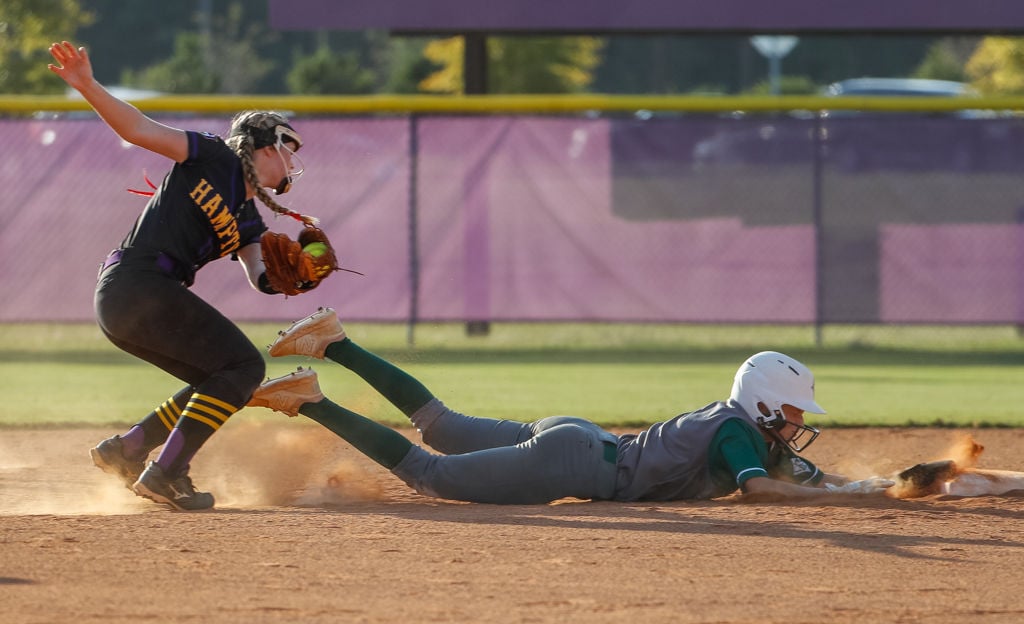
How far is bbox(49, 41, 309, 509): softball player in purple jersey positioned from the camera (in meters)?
5.62

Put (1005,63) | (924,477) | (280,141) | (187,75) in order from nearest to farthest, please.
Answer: (280,141), (924,477), (1005,63), (187,75)

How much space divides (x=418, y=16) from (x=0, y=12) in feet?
35.1

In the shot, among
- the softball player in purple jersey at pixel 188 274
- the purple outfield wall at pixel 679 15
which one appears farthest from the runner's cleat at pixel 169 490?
the purple outfield wall at pixel 679 15

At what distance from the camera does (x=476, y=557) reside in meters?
4.81

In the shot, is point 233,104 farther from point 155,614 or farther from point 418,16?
point 155,614

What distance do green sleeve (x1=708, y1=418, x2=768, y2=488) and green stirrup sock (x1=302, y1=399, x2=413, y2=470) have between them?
119 centimetres

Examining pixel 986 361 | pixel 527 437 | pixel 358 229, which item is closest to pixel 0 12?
pixel 358 229

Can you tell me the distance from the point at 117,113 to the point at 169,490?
55.8 inches

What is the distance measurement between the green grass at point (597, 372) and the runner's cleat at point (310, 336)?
696 mm

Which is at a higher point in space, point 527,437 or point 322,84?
point 322,84

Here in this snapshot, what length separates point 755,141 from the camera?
13.4 metres

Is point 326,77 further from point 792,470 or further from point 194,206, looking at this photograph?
point 792,470

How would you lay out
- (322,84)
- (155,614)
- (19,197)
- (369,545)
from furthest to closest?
(322,84), (19,197), (369,545), (155,614)

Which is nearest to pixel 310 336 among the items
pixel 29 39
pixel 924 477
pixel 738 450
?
pixel 738 450
